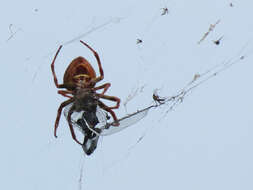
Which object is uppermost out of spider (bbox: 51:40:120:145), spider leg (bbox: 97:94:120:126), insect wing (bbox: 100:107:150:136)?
spider (bbox: 51:40:120:145)

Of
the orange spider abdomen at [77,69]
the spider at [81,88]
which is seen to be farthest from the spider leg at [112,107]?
the orange spider abdomen at [77,69]

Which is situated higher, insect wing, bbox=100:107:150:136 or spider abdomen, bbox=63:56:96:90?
spider abdomen, bbox=63:56:96:90

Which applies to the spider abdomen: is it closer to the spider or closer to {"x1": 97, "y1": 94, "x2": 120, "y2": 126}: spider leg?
the spider

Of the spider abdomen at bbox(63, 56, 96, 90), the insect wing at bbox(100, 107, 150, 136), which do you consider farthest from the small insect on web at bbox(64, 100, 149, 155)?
the spider abdomen at bbox(63, 56, 96, 90)

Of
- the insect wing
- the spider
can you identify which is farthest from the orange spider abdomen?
the insect wing

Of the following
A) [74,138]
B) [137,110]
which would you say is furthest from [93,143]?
[137,110]

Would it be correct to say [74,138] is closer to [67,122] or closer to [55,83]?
[67,122]

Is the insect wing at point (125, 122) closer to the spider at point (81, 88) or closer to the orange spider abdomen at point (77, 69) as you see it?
the spider at point (81, 88)
